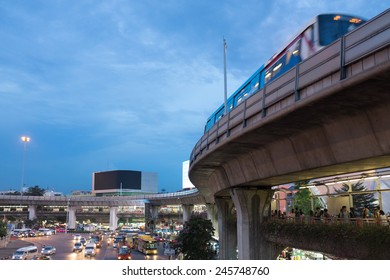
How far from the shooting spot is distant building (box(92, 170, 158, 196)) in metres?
153

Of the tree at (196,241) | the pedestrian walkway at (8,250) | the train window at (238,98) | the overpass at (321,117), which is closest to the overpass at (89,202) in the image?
the pedestrian walkway at (8,250)

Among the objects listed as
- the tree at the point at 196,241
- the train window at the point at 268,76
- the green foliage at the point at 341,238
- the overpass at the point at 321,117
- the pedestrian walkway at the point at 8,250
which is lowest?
the pedestrian walkway at the point at 8,250

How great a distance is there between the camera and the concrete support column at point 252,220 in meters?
29.1

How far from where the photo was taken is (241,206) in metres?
29.8

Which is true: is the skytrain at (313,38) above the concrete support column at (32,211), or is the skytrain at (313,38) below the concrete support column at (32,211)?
above

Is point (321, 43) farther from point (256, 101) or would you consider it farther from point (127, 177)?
point (127, 177)

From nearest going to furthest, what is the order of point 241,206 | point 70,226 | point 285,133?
point 285,133 < point 241,206 < point 70,226

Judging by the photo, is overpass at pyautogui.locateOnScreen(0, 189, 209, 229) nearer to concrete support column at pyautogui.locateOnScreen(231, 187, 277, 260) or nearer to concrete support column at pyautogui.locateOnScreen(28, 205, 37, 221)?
concrete support column at pyautogui.locateOnScreen(28, 205, 37, 221)

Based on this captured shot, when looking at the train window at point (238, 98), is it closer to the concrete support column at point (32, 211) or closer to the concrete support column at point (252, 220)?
the concrete support column at point (252, 220)

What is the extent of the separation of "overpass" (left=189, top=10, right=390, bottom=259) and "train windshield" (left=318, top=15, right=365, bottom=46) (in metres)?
4.22

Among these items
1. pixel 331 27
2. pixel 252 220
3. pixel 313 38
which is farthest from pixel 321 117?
pixel 252 220

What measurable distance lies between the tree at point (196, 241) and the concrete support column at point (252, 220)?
5.91 m

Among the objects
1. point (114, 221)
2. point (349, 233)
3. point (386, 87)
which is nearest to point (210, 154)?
point (349, 233)

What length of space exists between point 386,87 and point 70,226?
115 m
